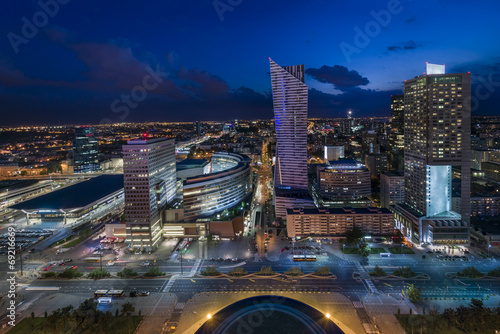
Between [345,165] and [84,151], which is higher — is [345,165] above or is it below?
below

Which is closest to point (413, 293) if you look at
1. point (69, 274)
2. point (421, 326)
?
point (421, 326)

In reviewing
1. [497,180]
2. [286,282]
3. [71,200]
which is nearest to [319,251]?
[286,282]

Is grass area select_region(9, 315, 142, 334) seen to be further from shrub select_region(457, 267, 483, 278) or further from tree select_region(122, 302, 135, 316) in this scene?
shrub select_region(457, 267, 483, 278)

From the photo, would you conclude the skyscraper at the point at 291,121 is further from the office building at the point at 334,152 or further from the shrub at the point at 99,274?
the office building at the point at 334,152

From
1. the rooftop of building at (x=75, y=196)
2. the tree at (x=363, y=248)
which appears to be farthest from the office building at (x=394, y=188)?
the rooftop of building at (x=75, y=196)

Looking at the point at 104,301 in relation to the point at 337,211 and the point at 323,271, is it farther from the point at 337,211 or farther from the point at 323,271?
the point at 337,211

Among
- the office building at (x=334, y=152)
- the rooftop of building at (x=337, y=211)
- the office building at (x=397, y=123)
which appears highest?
the office building at (x=397, y=123)
